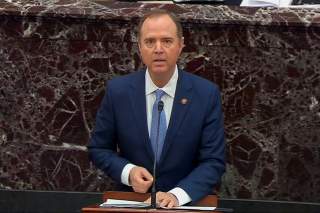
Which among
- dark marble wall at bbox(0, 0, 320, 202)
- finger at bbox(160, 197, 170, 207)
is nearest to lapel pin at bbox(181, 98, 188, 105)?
finger at bbox(160, 197, 170, 207)

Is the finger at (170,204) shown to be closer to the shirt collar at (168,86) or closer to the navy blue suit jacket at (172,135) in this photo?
the navy blue suit jacket at (172,135)

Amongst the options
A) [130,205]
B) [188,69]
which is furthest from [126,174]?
[188,69]

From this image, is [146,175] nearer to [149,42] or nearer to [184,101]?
[184,101]

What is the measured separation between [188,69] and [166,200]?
171cm

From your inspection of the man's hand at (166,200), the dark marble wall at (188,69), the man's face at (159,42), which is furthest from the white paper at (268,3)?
the man's hand at (166,200)

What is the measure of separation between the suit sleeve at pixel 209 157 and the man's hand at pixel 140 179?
179 millimetres

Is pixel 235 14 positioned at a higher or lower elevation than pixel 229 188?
higher

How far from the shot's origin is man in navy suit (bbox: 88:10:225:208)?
11.9 ft

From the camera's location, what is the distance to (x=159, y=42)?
3.60 metres

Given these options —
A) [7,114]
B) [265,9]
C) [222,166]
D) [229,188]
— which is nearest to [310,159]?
[229,188]

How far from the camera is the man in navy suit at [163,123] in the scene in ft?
11.9

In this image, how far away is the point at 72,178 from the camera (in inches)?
202

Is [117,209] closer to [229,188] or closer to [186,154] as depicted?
[186,154]

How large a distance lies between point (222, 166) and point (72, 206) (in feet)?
5.66
